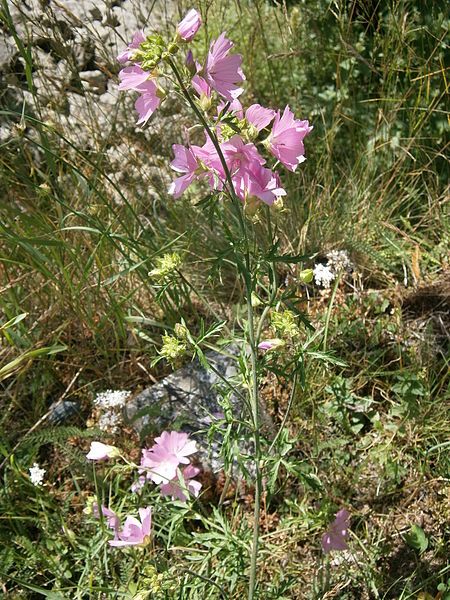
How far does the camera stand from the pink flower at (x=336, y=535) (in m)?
1.59

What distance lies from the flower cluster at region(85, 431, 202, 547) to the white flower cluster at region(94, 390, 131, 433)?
25 cm

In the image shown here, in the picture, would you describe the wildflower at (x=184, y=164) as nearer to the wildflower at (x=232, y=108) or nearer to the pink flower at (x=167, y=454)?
the wildflower at (x=232, y=108)

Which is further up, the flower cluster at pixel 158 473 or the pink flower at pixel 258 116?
the pink flower at pixel 258 116

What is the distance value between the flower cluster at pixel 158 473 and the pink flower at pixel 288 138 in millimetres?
735

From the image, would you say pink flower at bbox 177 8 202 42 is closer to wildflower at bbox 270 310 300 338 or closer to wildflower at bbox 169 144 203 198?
wildflower at bbox 169 144 203 198

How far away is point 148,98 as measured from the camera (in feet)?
3.76

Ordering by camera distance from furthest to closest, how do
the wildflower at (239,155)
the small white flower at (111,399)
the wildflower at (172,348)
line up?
the small white flower at (111,399), the wildflower at (172,348), the wildflower at (239,155)

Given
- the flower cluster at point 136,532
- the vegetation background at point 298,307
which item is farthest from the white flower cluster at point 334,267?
the flower cluster at point 136,532

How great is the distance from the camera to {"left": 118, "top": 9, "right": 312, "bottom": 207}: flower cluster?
106 cm

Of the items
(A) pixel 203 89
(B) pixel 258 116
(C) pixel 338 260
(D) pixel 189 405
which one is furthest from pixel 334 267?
(A) pixel 203 89

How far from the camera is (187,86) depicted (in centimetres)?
110

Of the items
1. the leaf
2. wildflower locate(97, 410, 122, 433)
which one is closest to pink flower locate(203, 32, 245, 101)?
wildflower locate(97, 410, 122, 433)

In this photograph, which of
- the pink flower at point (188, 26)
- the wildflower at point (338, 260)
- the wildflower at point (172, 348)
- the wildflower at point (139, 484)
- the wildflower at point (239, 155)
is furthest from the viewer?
the wildflower at point (338, 260)

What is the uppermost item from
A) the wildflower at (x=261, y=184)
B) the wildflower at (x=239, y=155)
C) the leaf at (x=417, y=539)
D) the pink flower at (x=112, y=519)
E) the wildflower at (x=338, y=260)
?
the wildflower at (x=239, y=155)
